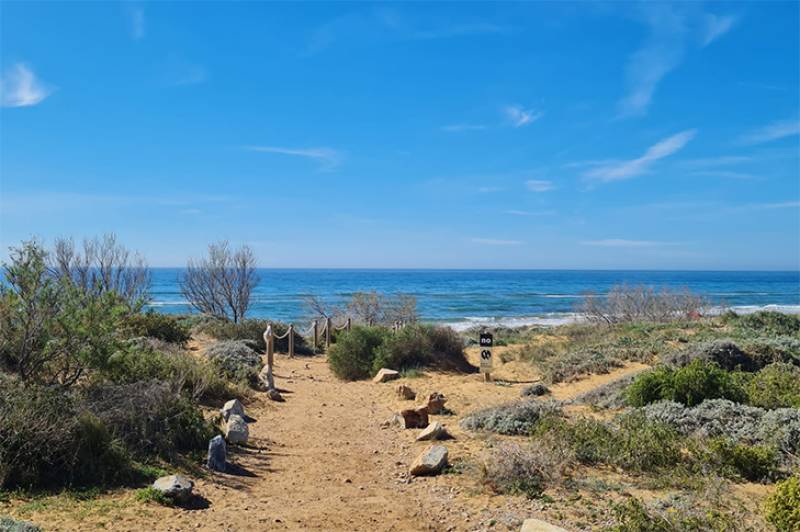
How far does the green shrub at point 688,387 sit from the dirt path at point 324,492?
10.9ft

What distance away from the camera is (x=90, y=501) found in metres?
5.91

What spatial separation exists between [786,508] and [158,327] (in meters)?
16.4

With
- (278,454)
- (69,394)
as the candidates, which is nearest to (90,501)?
(69,394)

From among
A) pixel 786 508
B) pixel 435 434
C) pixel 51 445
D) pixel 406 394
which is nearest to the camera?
pixel 786 508

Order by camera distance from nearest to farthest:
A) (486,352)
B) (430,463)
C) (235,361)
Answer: (430,463) → (235,361) → (486,352)

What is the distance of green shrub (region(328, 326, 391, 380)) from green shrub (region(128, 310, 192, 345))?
4.76 m

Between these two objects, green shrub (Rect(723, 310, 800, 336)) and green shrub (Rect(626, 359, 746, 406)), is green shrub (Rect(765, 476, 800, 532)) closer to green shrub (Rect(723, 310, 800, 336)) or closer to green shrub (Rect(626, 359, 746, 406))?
green shrub (Rect(626, 359, 746, 406))

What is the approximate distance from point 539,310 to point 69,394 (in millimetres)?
50413

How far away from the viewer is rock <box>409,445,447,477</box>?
24.2 ft

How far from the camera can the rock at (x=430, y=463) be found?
739cm

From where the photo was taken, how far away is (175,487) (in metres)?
6.11

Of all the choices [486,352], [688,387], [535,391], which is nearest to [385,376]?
[486,352]

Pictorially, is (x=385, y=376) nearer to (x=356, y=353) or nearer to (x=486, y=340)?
(x=356, y=353)

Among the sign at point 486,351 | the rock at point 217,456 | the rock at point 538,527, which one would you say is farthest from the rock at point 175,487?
the sign at point 486,351
